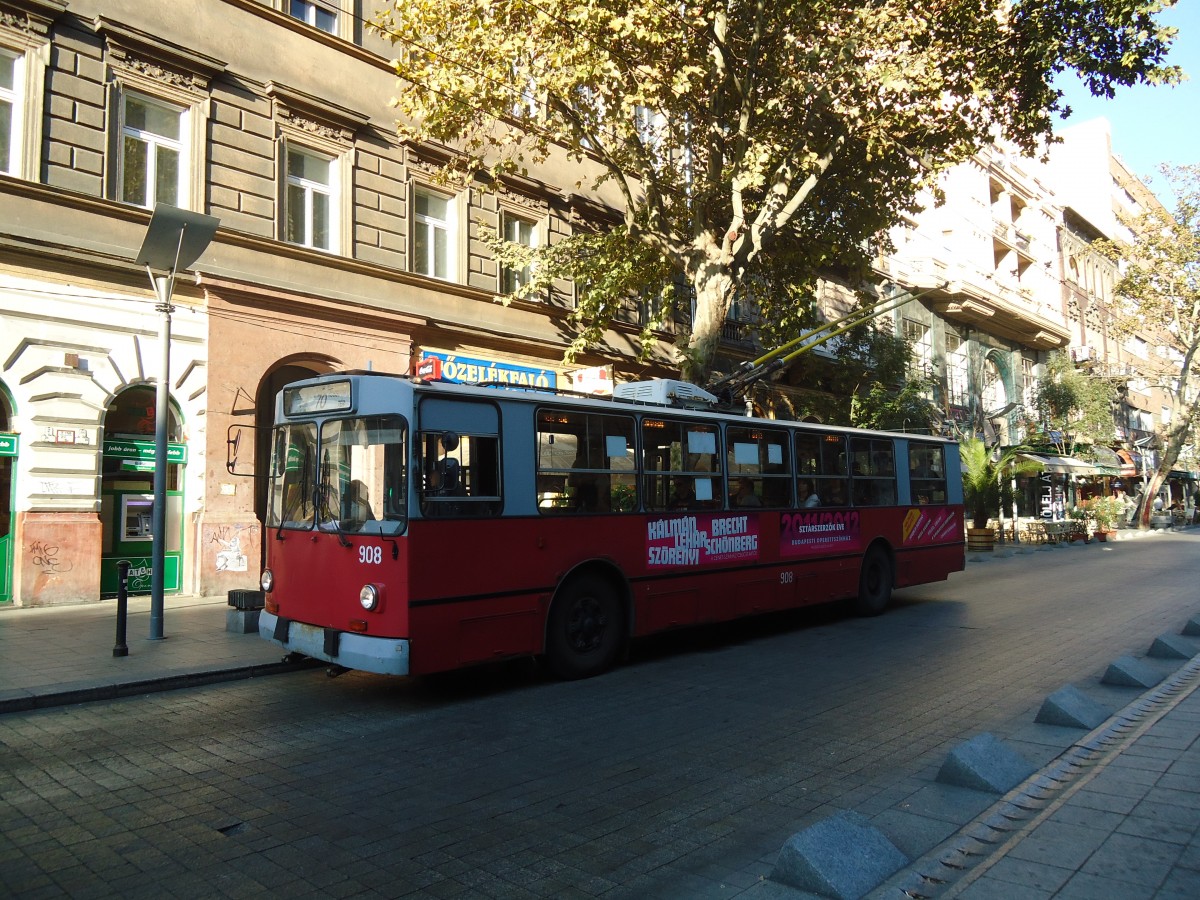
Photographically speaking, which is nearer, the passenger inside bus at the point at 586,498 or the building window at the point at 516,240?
the passenger inside bus at the point at 586,498

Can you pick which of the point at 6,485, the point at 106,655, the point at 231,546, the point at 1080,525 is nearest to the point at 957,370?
the point at 1080,525

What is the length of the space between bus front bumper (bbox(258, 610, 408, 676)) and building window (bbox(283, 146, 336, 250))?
957 cm

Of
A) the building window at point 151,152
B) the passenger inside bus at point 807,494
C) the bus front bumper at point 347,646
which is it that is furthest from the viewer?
the building window at point 151,152

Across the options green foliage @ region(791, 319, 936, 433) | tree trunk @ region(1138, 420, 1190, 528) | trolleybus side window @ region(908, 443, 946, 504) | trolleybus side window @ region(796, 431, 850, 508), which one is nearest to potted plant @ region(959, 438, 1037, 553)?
green foliage @ region(791, 319, 936, 433)

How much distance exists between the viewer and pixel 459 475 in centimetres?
770

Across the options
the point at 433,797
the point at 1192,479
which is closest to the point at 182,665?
the point at 433,797

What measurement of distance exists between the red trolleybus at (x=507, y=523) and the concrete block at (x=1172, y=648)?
4132mm

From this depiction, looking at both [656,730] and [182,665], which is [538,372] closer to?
[182,665]

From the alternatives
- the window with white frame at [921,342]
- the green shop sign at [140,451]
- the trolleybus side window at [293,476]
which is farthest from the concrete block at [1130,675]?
the window with white frame at [921,342]

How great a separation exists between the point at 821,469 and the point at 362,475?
23.2ft

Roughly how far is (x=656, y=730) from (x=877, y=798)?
198 centimetres

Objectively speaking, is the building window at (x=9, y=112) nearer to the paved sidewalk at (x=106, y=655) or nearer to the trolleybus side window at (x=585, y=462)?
the paved sidewalk at (x=106, y=655)

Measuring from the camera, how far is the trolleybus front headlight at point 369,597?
7.24m

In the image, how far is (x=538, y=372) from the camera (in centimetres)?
1984
